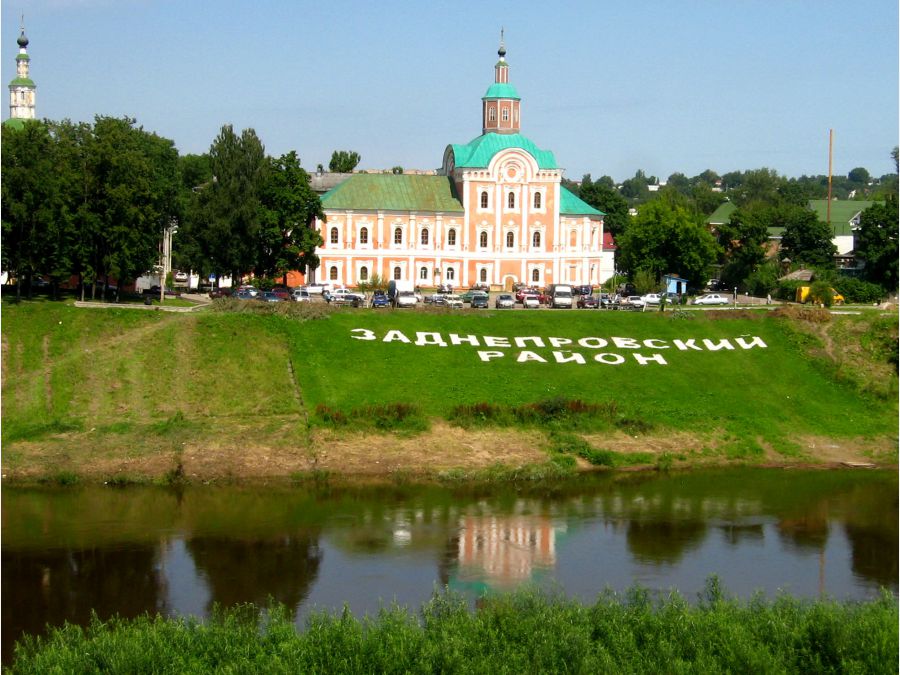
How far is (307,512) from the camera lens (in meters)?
43.8

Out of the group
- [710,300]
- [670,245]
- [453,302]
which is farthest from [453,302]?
[670,245]

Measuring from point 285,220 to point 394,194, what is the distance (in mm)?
19988

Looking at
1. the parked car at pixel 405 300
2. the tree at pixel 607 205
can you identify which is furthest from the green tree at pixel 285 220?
the tree at pixel 607 205

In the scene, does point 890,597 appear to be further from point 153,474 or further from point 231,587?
point 153,474

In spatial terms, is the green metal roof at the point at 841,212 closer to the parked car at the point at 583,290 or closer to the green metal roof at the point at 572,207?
the green metal roof at the point at 572,207

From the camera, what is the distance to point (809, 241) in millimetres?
99688

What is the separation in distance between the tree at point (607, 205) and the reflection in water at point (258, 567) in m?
93.6


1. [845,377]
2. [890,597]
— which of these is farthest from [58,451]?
[845,377]

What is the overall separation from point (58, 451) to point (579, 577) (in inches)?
878

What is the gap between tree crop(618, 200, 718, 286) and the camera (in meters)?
93.0

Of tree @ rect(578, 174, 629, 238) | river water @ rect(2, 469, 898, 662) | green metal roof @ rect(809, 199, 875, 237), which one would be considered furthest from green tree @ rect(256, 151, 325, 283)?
green metal roof @ rect(809, 199, 875, 237)

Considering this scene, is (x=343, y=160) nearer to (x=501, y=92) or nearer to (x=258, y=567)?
(x=501, y=92)

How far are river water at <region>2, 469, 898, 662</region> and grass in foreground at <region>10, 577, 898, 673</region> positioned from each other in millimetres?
4241

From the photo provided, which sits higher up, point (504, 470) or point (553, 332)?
point (553, 332)
